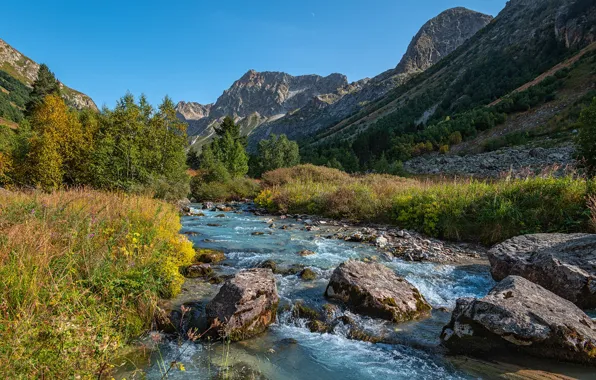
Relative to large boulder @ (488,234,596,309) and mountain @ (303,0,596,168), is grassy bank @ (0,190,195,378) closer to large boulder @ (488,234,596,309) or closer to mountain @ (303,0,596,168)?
large boulder @ (488,234,596,309)

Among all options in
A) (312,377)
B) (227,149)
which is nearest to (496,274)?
(312,377)

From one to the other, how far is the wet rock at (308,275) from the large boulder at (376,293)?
1010mm

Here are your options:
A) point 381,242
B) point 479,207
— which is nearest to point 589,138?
point 479,207

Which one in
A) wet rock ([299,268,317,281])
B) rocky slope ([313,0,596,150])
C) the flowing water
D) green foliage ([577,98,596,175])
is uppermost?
rocky slope ([313,0,596,150])

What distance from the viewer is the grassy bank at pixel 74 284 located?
2676 millimetres

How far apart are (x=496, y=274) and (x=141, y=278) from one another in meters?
7.34

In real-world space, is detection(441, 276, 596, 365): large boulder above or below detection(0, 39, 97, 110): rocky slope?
below

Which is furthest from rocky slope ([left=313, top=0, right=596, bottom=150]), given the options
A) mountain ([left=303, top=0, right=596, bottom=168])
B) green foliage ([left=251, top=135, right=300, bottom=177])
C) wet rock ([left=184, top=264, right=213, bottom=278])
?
wet rock ([left=184, top=264, right=213, bottom=278])

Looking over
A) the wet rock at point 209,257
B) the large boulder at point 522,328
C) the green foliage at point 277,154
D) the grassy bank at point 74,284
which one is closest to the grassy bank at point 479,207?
the large boulder at point 522,328

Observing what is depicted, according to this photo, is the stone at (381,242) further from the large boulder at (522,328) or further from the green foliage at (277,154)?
the green foliage at (277,154)

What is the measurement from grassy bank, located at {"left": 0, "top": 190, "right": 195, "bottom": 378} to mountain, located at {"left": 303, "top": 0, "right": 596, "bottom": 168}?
32126mm

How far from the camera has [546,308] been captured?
425 centimetres

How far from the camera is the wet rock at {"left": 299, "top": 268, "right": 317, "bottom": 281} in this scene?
23.4ft

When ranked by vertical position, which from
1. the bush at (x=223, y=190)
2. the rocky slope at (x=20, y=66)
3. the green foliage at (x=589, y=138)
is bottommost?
the bush at (x=223, y=190)
